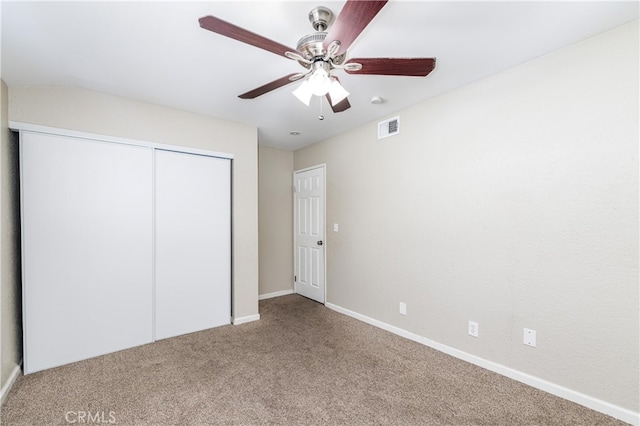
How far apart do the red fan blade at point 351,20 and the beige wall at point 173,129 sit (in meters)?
2.17

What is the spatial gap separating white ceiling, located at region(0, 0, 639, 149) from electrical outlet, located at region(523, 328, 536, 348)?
78.6 inches

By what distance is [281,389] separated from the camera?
83.3 inches

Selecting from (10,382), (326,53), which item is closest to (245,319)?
(10,382)

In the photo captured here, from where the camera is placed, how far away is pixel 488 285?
2371 millimetres

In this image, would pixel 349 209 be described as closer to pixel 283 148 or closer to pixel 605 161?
pixel 283 148

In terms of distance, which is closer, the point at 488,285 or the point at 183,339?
the point at 488,285

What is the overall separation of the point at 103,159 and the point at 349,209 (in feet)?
8.54

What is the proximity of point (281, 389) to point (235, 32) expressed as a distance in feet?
7.43

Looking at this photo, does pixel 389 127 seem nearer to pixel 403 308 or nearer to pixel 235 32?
pixel 403 308

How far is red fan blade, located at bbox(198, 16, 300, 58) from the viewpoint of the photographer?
47.7 inches

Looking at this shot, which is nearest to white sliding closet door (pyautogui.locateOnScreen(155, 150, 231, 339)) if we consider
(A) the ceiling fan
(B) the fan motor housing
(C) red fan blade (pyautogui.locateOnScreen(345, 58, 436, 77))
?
(A) the ceiling fan

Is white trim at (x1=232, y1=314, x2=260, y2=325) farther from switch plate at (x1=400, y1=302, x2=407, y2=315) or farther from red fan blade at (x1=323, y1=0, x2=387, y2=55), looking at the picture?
red fan blade at (x1=323, y1=0, x2=387, y2=55)

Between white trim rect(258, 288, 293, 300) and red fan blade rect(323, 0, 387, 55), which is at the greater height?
red fan blade rect(323, 0, 387, 55)

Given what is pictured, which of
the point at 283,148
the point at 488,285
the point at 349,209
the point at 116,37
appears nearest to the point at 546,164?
the point at 488,285
